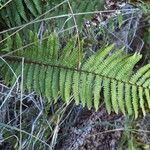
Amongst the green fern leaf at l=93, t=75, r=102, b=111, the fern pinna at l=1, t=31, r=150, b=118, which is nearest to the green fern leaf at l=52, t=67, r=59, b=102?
the fern pinna at l=1, t=31, r=150, b=118

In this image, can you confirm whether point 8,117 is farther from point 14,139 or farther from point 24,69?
point 24,69

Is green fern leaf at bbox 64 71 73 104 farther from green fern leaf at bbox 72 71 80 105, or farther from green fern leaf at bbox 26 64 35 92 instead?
green fern leaf at bbox 26 64 35 92

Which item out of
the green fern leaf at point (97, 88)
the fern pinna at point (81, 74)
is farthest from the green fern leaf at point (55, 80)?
the green fern leaf at point (97, 88)

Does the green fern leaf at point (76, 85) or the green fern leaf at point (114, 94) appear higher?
the green fern leaf at point (76, 85)

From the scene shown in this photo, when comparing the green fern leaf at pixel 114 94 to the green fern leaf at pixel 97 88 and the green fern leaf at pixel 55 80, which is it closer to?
the green fern leaf at pixel 97 88

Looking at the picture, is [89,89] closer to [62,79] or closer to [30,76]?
[62,79]

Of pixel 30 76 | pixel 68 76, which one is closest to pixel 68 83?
pixel 68 76

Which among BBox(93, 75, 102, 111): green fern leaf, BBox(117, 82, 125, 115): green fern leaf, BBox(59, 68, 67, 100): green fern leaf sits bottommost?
BBox(117, 82, 125, 115): green fern leaf

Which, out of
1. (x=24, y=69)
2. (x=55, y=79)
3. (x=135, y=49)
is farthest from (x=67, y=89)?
(x=135, y=49)
